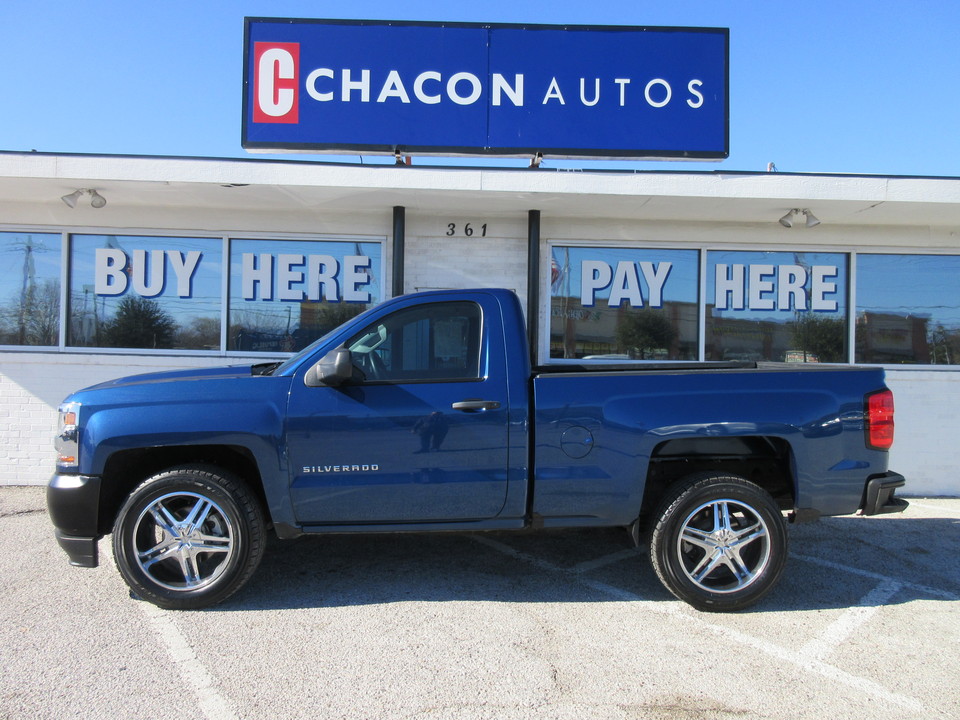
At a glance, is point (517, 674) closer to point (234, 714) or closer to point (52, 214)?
point (234, 714)

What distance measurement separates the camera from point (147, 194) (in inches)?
285

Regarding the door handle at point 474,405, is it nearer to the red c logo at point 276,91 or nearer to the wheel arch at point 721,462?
the wheel arch at point 721,462

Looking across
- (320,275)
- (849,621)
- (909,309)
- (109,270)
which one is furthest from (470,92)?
(849,621)

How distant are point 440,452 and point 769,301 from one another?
561 centimetres

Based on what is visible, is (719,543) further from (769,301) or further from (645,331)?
(769,301)

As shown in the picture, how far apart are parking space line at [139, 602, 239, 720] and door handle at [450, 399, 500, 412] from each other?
6.26 ft

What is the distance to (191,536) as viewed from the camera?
4.11 m

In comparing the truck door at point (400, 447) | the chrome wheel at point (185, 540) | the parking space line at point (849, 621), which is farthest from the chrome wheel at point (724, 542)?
the chrome wheel at point (185, 540)

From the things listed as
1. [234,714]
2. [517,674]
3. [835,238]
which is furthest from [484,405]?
[835,238]

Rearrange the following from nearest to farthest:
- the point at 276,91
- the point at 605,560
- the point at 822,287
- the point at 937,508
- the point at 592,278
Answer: the point at 605,560 < the point at 937,508 < the point at 276,91 < the point at 592,278 < the point at 822,287

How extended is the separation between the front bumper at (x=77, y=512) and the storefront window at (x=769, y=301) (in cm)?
650

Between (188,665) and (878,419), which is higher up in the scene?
(878,419)

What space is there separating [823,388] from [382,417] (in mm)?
2716

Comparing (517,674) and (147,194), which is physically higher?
(147,194)
